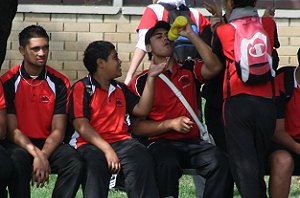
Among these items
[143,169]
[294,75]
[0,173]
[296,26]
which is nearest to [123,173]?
[143,169]

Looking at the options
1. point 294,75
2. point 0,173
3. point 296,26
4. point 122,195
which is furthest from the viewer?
point 296,26

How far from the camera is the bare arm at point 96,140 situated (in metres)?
7.59

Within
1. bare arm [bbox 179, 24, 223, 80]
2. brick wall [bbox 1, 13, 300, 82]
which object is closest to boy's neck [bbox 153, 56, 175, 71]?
bare arm [bbox 179, 24, 223, 80]

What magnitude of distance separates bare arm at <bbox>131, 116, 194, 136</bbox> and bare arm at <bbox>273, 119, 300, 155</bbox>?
62 centimetres

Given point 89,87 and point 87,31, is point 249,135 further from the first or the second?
point 87,31

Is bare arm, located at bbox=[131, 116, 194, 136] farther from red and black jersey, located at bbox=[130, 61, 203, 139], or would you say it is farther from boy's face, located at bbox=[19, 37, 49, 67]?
boy's face, located at bbox=[19, 37, 49, 67]

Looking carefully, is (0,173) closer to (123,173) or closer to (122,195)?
(123,173)

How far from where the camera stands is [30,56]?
313 inches

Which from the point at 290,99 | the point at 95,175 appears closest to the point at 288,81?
the point at 290,99

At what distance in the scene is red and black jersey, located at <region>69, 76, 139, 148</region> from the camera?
7.81 m

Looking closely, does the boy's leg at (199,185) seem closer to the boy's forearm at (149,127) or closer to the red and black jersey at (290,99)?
the boy's forearm at (149,127)

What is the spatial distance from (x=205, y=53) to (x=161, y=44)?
554 mm

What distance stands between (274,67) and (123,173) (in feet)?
4.27

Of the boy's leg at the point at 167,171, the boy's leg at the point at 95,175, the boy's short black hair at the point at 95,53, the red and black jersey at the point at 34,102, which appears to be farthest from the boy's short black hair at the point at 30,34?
the boy's leg at the point at 167,171
